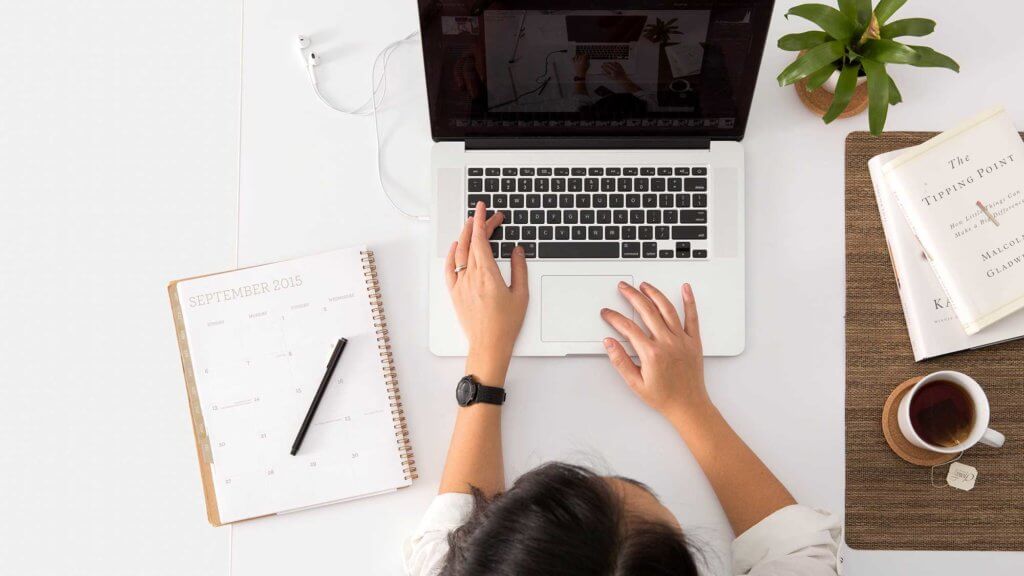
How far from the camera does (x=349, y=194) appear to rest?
0.92 metres

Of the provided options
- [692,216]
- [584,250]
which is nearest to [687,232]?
[692,216]

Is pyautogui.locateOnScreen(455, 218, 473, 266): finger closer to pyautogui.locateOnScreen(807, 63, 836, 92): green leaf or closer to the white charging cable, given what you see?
the white charging cable

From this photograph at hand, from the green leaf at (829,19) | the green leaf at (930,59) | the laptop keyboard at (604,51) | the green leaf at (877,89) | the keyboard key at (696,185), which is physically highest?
the green leaf at (829,19)

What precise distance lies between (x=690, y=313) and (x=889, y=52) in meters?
0.35

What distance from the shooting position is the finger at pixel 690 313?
2.83ft

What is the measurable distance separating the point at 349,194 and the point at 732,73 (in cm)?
48

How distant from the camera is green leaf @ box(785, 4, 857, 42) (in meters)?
0.79

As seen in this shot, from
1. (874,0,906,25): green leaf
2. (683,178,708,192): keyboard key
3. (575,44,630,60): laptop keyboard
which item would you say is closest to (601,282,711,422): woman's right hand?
(683,178,708,192): keyboard key

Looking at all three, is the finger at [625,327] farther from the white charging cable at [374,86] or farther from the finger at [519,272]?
the white charging cable at [374,86]

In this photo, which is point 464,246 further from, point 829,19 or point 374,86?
point 829,19

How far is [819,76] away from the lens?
0.83 meters

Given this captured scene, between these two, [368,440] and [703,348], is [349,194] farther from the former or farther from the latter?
[703,348]

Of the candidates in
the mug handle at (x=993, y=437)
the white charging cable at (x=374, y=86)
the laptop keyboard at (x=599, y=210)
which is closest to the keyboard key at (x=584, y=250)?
the laptop keyboard at (x=599, y=210)

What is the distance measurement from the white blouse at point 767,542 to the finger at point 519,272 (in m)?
0.25
